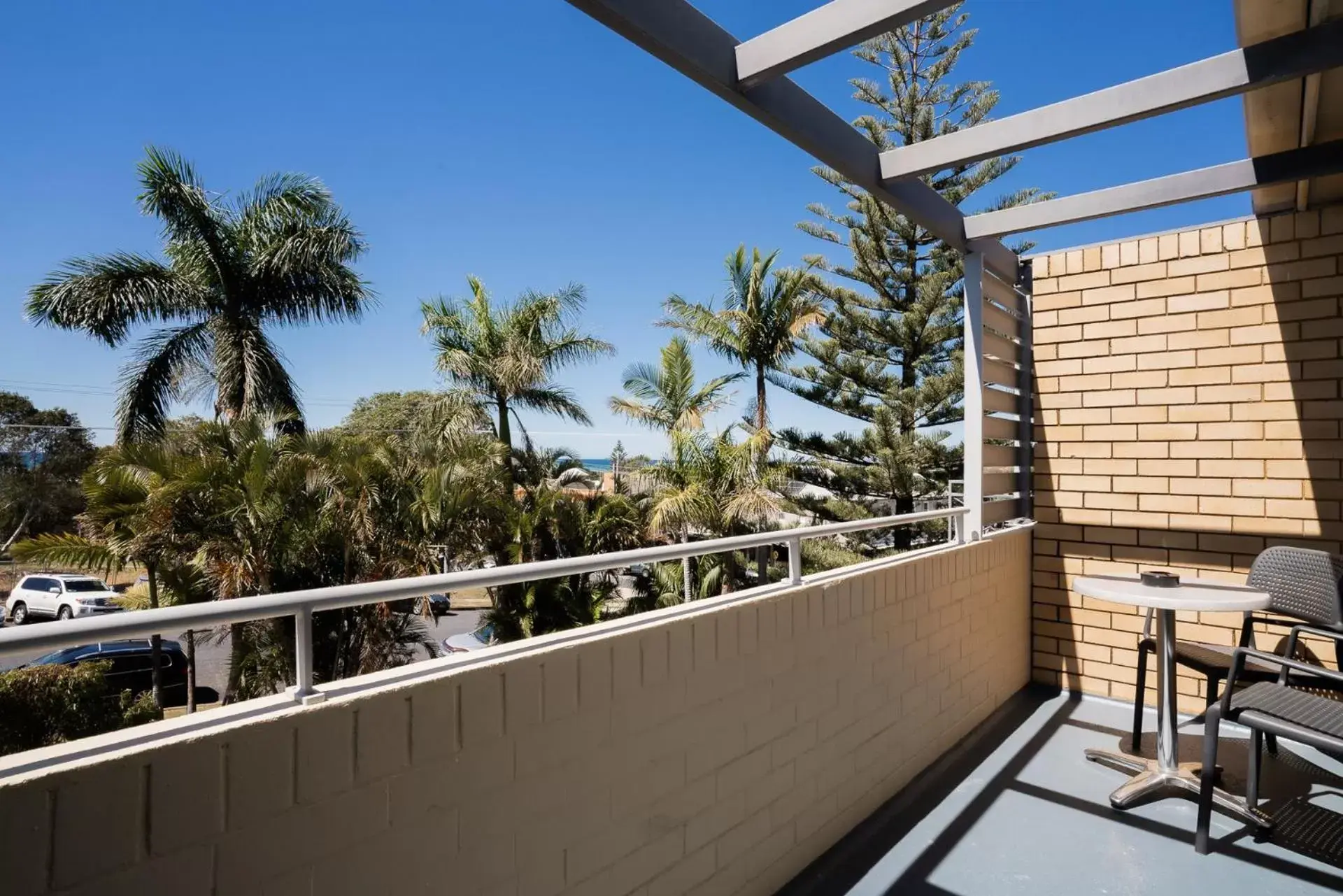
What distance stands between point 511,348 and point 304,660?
12.5 m

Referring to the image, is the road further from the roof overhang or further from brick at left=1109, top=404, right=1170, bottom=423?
the roof overhang

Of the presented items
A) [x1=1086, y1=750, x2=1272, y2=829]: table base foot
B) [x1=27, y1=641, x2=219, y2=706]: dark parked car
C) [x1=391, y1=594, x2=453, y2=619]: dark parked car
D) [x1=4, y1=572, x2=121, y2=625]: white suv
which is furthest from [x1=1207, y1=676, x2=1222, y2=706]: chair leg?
[x1=4, y1=572, x2=121, y2=625]: white suv

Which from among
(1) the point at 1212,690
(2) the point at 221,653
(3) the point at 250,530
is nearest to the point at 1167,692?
(1) the point at 1212,690

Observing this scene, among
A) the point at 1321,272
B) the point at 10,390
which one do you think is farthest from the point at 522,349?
the point at 10,390

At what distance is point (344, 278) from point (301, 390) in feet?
6.96

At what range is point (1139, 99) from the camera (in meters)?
2.14

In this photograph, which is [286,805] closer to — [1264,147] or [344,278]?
[1264,147]

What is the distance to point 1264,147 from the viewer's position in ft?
8.73

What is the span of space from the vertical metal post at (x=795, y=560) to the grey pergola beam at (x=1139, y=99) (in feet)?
4.37

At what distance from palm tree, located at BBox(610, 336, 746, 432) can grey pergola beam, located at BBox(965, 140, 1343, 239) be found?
372 inches

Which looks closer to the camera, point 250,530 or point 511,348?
point 250,530

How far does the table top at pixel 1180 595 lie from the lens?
7.14 ft

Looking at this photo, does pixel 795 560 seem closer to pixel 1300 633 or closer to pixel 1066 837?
pixel 1066 837

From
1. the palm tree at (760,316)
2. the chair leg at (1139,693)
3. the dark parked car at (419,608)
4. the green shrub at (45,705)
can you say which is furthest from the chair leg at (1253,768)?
the palm tree at (760,316)
